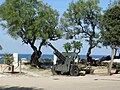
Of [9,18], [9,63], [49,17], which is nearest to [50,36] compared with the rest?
[49,17]

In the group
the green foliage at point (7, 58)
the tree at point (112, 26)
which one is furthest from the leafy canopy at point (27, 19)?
the tree at point (112, 26)

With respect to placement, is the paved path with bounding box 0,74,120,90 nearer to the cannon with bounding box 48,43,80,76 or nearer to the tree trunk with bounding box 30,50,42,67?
the cannon with bounding box 48,43,80,76

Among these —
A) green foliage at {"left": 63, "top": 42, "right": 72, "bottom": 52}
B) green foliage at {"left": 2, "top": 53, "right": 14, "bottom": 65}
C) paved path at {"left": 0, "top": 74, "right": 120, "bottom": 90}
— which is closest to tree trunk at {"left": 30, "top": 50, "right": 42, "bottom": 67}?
green foliage at {"left": 63, "top": 42, "right": 72, "bottom": 52}

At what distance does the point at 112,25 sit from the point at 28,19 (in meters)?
9.70

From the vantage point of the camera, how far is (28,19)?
36.7 m

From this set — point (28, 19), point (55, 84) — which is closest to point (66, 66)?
point (55, 84)

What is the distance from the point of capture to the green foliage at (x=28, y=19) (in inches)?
1441

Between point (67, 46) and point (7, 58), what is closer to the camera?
point (7, 58)

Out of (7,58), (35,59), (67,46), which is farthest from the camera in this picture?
(67,46)

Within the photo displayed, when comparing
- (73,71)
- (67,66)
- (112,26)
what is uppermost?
(112,26)

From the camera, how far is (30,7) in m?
37.2

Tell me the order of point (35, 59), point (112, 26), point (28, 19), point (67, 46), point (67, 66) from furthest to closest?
point (67, 46)
point (35, 59)
point (28, 19)
point (112, 26)
point (67, 66)

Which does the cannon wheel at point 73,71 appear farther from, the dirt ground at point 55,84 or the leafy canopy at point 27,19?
the leafy canopy at point 27,19

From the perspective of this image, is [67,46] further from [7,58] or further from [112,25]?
[7,58]
